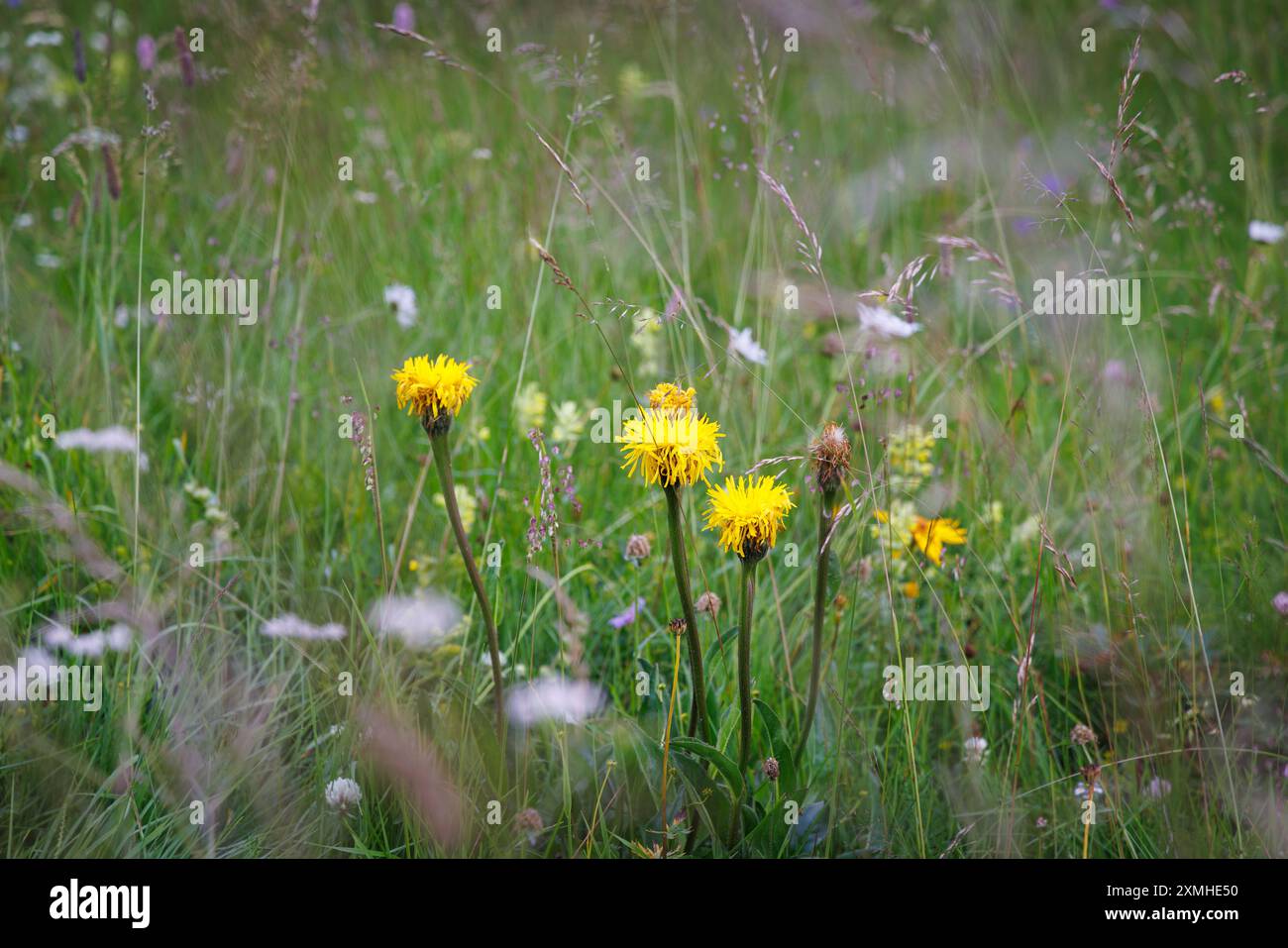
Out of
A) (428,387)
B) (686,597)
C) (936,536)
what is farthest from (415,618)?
(936,536)

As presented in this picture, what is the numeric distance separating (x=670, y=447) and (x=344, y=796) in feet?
2.96

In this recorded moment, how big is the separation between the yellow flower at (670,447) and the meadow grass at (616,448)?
0.14 metres

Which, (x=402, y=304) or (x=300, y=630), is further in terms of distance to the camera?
(x=402, y=304)

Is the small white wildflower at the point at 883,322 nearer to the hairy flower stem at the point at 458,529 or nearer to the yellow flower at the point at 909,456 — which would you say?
the yellow flower at the point at 909,456

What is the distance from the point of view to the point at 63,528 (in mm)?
2283

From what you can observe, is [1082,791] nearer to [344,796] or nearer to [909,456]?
[909,456]

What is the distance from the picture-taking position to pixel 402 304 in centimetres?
301

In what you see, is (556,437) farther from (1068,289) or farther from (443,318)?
(1068,289)

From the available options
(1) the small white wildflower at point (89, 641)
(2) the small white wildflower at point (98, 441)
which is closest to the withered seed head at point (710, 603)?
(1) the small white wildflower at point (89, 641)

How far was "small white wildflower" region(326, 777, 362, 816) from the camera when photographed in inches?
74.4

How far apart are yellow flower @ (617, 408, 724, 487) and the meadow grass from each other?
5.4 inches

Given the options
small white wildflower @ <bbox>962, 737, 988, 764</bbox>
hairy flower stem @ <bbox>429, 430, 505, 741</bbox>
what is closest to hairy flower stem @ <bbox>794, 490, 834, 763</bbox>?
small white wildflower @ <bbox>962, 737, 988, 764</bbox>
